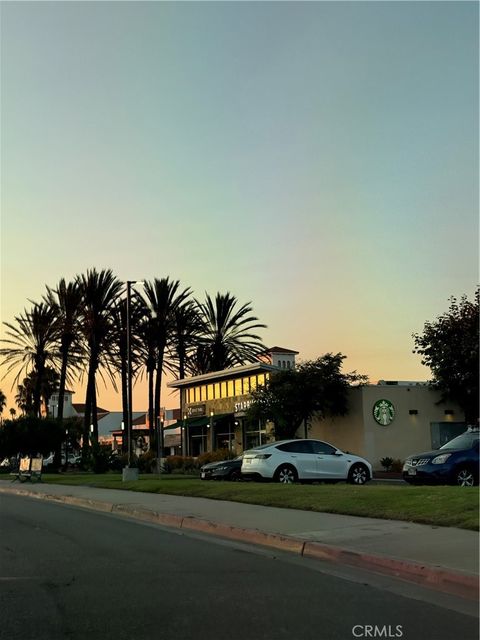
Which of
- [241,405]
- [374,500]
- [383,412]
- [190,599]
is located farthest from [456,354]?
[190,599]

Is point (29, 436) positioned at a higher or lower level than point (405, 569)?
higher

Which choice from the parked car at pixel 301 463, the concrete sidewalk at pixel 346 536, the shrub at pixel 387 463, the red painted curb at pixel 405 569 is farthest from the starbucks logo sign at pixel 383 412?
the red painted curb at pixel 405 569

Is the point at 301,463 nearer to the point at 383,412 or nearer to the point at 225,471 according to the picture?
the point at 225,471

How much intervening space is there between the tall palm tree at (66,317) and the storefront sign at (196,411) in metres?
8.80

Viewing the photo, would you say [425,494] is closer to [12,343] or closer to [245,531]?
[245,531]

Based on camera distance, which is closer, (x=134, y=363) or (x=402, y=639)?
(x=402, y=639)

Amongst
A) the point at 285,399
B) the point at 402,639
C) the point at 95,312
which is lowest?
the point at 402,639

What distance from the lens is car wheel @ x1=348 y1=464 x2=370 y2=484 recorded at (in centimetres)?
2184

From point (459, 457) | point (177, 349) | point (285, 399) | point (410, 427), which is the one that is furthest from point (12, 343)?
point (459, 457)

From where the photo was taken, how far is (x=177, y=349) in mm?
49812

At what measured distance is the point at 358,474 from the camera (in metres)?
22.0

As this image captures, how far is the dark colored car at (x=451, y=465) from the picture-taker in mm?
17828

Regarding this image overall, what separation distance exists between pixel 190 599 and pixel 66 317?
42.5 meters

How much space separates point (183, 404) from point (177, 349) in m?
4.02
